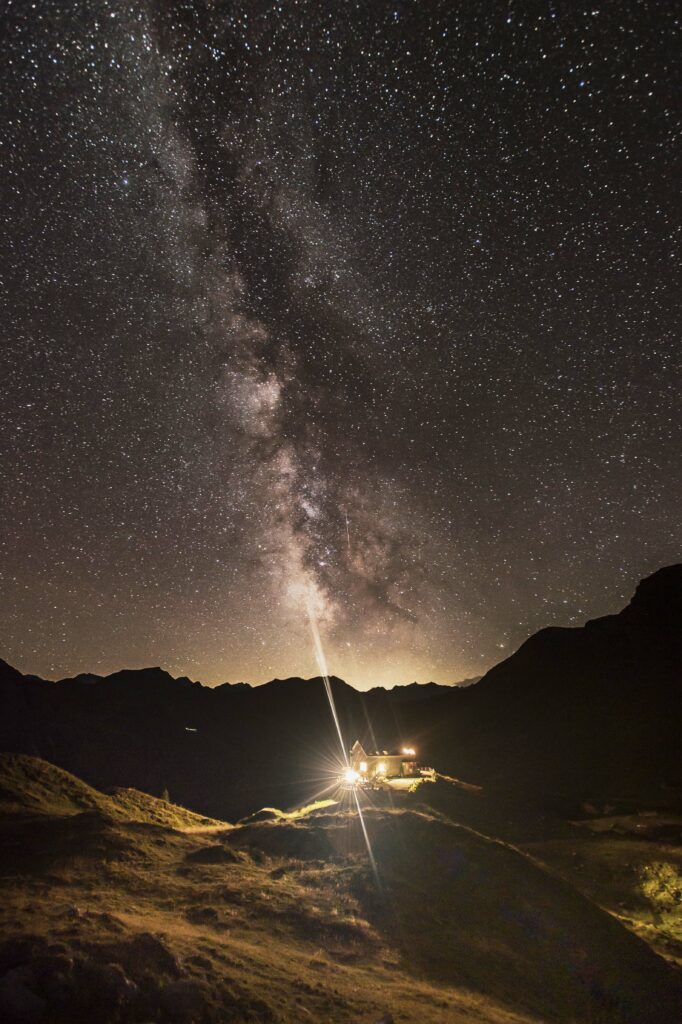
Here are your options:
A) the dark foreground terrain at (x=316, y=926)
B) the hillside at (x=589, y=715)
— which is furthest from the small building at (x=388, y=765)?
the hillside at (x=589, y=715)

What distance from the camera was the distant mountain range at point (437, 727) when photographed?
235 feet

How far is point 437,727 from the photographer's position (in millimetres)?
115375

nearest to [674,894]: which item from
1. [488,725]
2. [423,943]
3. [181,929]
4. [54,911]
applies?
[423,943]

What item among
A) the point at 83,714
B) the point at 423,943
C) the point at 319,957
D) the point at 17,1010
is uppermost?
the point at 83,714

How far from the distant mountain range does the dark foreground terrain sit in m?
37.2

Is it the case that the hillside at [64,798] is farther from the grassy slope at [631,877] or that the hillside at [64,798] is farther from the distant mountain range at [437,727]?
the distant mountain range at [437,727]

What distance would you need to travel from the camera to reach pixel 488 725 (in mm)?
101000

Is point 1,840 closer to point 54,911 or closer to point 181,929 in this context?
point 54,911

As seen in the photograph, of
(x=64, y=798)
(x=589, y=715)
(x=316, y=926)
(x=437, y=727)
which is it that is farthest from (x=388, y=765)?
(x=437, y=727)

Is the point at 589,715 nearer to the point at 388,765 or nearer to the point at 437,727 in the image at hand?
the point at 437,727

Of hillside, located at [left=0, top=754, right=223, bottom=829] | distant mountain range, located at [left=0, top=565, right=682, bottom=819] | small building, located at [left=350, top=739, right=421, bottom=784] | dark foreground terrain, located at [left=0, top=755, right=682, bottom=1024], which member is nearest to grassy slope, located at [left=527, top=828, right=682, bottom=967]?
dark foreground terrain, located at [left=0, top=755, right=682, bottom=1024]

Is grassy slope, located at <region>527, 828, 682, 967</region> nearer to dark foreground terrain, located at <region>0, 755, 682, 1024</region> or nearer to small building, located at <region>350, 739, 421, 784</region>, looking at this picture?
dark foreground terrain, located at <region>0, 755, 682, 1024</region>

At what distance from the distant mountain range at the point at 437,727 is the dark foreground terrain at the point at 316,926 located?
3719 cm

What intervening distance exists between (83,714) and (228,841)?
116595 millimetres
